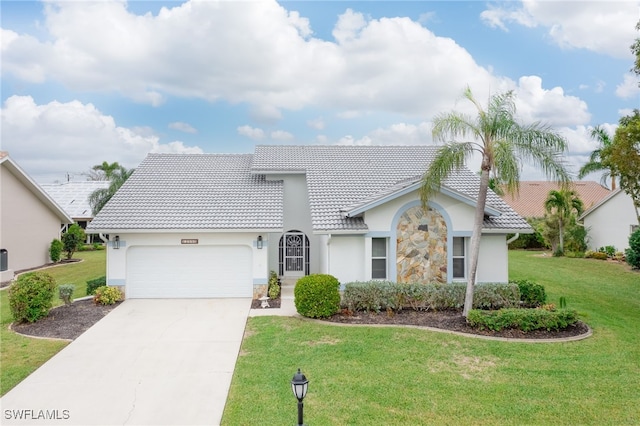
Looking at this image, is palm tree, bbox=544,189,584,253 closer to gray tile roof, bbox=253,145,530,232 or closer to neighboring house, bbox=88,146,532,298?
gray tile roof, bbox=253,145,530,232

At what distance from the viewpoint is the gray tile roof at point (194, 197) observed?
15.6 metres

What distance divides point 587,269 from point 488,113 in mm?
16784

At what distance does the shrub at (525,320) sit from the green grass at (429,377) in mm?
804

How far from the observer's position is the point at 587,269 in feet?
77.0

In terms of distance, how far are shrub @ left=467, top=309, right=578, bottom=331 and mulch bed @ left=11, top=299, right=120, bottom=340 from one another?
11.3 meters

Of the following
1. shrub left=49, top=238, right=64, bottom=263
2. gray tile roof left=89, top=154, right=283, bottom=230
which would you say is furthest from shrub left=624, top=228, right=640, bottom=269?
shrub left=49, top=238, right=64, bottom=263

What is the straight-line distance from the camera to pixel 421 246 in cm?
1466

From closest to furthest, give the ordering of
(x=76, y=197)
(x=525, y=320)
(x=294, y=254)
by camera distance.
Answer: (x=525, y=320), (x=294, y=254), (x=76, y=197)

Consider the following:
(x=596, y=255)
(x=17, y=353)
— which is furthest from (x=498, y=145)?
(x=596, y=255)

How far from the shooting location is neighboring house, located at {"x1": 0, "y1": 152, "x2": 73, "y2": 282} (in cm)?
2253

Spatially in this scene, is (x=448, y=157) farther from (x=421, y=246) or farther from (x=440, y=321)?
(x=440, y=321)

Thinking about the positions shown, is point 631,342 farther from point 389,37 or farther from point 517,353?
point 389,37

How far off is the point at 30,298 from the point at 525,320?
1437 centimetres

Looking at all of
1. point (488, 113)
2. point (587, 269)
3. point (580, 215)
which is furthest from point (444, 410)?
point (580, 215)
